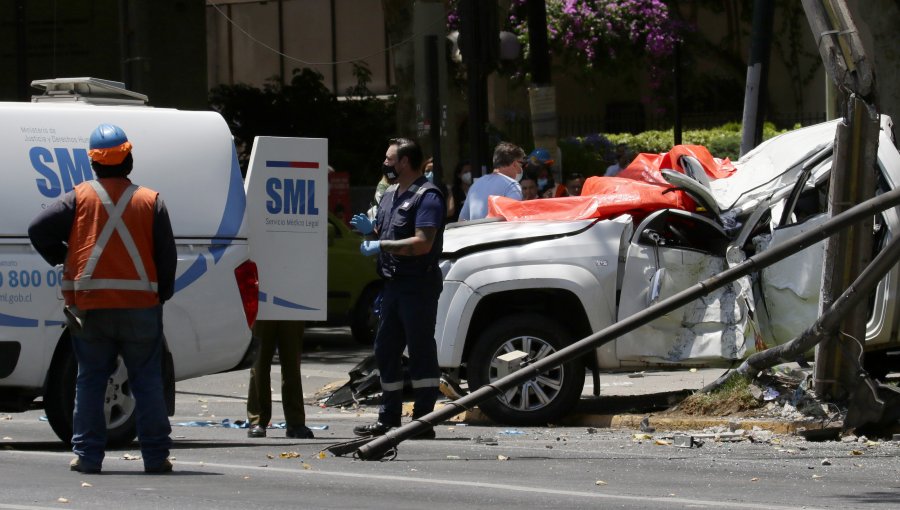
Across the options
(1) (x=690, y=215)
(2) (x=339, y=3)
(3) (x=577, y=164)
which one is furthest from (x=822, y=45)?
(2) (x=339, y=3)

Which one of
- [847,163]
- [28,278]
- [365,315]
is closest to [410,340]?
[28,278]

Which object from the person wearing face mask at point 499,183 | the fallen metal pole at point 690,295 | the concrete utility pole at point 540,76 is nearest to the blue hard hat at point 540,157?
the concrete utility pole at point 540,76

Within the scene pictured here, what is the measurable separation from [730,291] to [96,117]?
434cm

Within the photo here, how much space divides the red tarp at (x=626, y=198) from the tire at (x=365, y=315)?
A: 6.18 metres

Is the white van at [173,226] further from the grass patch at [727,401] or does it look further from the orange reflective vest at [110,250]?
the grass patch at [727,401]

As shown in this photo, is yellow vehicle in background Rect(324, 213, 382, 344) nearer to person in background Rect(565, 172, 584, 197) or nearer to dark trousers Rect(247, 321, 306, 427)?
person in background Rect(565, 172, 584, 197)

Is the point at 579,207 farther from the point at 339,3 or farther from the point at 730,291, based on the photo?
the point at 339,3

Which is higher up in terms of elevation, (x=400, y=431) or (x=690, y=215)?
(x=690, y=215)

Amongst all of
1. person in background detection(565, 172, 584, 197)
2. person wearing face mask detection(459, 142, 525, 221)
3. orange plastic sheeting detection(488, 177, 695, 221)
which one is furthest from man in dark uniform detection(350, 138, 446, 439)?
person in background detection(565, 172, 584, 197)

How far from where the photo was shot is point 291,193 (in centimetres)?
1057

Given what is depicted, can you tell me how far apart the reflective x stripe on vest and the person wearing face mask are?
525 cm

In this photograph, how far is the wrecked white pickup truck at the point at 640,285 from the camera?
10836 mm

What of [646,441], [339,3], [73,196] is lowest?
[646,441]

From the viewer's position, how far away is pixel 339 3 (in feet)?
132
